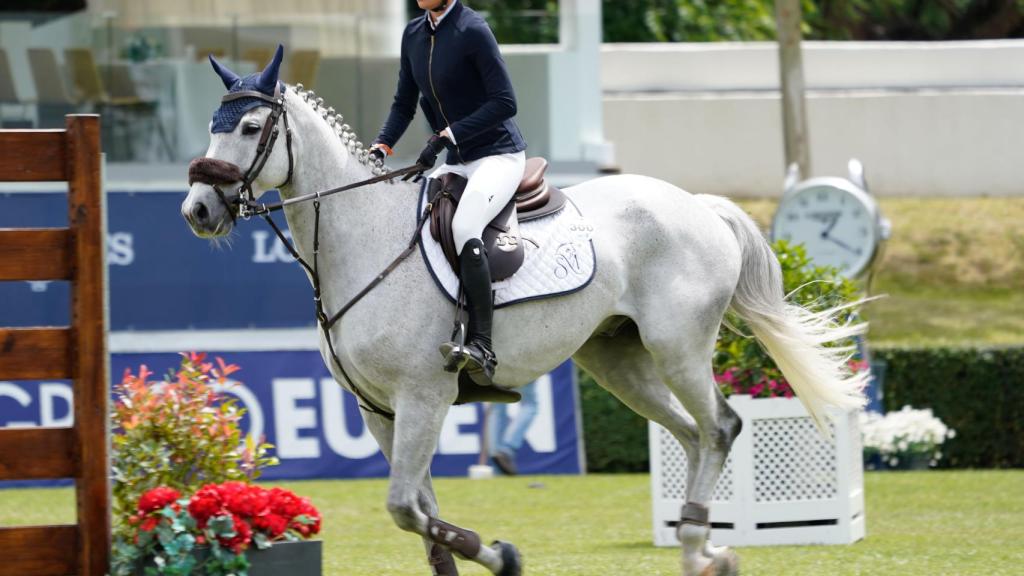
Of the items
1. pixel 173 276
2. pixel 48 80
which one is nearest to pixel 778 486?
pixel 173 276

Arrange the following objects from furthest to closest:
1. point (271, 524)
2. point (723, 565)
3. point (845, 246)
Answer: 1. point (845, 246)
2. point (723, 565)
3. point (271, 524)

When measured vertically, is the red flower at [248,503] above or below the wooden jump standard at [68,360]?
below

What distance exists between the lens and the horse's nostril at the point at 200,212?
19.3ft

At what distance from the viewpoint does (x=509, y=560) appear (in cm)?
637

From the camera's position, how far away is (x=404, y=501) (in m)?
6.09

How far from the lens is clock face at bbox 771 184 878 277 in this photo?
13750mm

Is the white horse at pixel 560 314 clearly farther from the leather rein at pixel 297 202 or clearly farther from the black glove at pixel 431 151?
the black glove at pixel 431 151

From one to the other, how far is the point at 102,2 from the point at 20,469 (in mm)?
11491

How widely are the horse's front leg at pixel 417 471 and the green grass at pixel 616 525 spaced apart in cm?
142

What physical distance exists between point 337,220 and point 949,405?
957 cm

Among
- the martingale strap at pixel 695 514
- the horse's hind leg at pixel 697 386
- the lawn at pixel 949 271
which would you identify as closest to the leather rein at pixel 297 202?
the horse's hind leg at pixel 697 386

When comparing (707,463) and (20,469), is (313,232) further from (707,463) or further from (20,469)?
(707,463)

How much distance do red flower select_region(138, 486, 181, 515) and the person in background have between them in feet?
25.0

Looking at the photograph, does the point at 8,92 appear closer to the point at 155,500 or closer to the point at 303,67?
the point at 303,67
